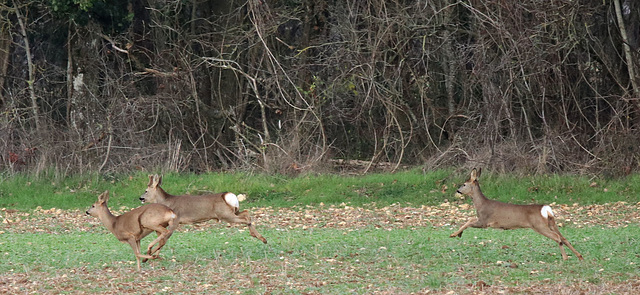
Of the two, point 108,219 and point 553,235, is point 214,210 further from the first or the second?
point 553,235

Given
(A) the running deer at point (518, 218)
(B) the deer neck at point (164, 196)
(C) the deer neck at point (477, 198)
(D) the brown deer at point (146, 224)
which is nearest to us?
(D) the brown deer at point (146, 224)

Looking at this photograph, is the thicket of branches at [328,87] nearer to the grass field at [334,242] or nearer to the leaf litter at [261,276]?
the grass field at [334,242]

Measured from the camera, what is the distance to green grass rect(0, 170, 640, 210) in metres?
14.0

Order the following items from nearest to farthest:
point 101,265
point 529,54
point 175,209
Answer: point 101,265 → point 175,209 → point 529,54

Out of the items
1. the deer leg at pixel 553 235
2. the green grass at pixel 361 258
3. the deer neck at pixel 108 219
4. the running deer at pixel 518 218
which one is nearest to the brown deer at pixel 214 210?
the green grass at pixel 361 258

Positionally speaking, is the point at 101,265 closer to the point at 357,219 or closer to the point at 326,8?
the point at 357,219

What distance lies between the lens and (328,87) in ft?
57.0

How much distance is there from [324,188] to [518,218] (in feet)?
20.6

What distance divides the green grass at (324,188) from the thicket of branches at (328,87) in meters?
0.51

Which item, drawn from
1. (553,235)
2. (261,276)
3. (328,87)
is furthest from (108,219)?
(328,87)

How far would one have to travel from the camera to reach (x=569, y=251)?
8906mm

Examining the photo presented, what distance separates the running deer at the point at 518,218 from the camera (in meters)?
8.58

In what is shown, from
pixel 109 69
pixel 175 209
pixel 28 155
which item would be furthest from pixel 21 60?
pixel 175 209

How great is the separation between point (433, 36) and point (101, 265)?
9.80 m
